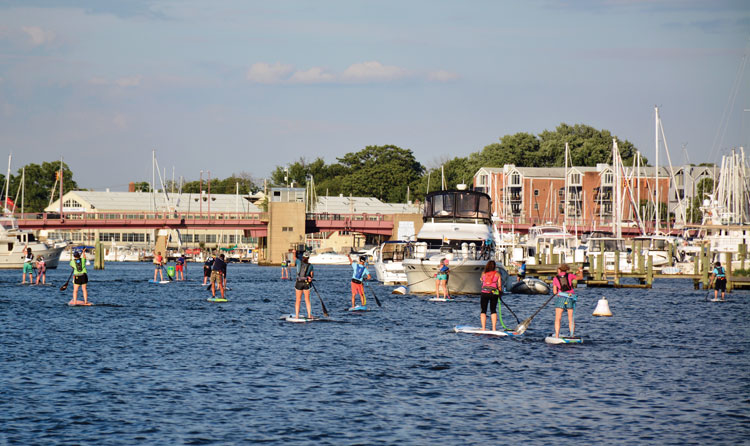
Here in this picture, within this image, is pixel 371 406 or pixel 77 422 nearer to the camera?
pixel 77 422

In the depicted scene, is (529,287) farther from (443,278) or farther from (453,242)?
(443,278)

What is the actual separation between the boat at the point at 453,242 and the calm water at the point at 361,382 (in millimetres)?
12730

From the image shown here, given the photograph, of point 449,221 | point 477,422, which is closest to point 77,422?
point 477,422

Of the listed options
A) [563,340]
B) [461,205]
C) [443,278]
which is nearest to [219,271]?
[443,278]

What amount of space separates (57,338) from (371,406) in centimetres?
1475

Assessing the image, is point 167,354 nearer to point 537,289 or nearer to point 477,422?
point 477,422

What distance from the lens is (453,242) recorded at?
5631 cm

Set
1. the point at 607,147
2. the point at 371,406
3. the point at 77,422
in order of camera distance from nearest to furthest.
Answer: the point at 77,422
the point at 371,406
the point at 607,147

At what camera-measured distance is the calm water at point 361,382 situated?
57.3ft

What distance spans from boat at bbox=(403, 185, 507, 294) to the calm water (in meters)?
12.7

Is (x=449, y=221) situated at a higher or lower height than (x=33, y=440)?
higher

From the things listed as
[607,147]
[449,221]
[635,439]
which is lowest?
[635,439]

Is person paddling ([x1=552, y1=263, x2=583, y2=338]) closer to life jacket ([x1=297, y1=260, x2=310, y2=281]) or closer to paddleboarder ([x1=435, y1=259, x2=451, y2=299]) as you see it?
life jacket ([x1=297, y1=260, x2=310, y2=281])

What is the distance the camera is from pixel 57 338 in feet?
101
